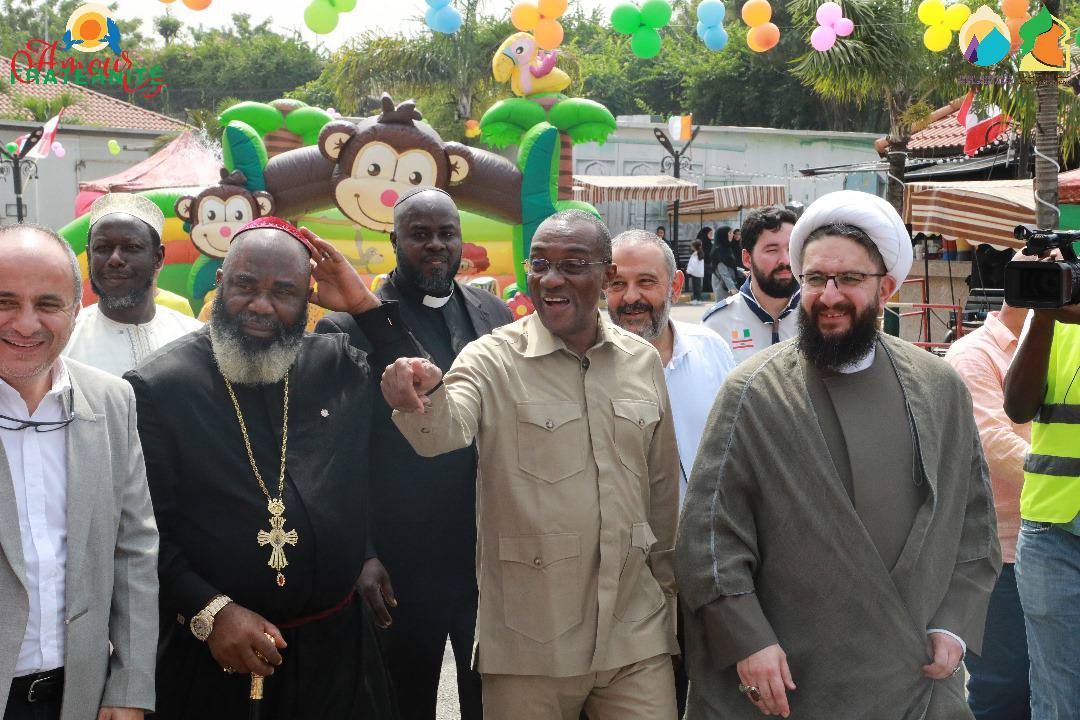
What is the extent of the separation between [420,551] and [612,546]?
106 cm

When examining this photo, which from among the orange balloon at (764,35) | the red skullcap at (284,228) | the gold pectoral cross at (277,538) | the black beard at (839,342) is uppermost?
the orange balloon at (764,35)

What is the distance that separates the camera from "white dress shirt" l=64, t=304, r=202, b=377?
4.89 metres

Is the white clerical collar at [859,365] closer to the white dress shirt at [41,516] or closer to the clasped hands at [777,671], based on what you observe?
the clasped hands at [777,671]

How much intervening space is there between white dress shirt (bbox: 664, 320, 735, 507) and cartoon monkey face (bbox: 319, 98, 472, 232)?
6899 millimetres

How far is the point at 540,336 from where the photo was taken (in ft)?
11.6

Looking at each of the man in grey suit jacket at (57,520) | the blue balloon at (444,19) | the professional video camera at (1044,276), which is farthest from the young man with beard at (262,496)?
the blue balloon at (444,19)

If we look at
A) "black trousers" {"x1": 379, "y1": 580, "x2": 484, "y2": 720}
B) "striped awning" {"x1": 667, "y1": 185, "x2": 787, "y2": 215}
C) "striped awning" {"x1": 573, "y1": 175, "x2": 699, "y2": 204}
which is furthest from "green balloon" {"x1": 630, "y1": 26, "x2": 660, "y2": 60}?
"striped awning" {"x1": 667, "y1": 185, "x2": 787, "y2": 215}

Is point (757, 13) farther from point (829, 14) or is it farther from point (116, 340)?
point (116, 340)

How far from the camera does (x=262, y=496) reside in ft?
11.0

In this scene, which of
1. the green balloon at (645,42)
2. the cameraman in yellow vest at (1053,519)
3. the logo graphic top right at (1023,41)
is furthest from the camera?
the green balloon at (645,42)

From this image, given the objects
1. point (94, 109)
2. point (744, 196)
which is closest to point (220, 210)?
point (744, 196)

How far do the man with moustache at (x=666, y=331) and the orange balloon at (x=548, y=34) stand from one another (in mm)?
9372

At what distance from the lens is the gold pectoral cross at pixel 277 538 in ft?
10.9

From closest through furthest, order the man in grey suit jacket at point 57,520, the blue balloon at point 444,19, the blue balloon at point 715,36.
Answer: the man in grey suit jacket at point 57,520
the blue balloon at point 444,19
the blue balloon at point 715,36
